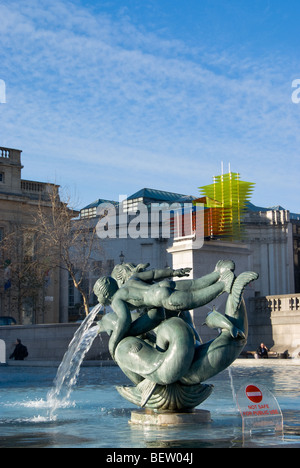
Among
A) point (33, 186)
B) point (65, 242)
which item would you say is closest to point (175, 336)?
point (65, 242)

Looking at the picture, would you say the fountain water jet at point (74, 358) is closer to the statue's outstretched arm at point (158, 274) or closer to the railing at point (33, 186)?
the statue's outstretched arm at point (158, 274)

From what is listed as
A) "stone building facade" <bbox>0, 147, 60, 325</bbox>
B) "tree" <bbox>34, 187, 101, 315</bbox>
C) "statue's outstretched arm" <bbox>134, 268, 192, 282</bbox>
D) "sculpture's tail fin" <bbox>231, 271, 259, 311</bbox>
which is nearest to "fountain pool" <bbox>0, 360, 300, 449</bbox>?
"sculpture's tail fin" <bbox>231, 271, 259, 311</bbox>

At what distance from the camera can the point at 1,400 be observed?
514 inches

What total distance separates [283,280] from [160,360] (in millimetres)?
54223

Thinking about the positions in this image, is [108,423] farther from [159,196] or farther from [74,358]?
[159,196]

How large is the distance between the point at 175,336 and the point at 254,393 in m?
1.02

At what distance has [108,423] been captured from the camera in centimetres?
851

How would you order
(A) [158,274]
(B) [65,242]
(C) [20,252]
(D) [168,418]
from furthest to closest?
(C) [20,252]
(B) [65,242]
(A) [158,274]
(D) [168,418]

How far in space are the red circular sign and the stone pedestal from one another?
2.89 ft

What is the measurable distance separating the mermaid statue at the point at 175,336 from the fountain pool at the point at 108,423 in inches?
18.0

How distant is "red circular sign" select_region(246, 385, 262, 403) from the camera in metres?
7.39

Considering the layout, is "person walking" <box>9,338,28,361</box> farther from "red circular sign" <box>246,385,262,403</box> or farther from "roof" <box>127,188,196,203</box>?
"roof" <box>127,188,196,203</box>

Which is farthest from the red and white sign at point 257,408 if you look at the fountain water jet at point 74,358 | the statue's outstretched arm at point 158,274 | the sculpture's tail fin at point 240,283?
the fountain water jet at point 74,358

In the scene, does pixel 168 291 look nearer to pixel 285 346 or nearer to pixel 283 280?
pixel 285 346
